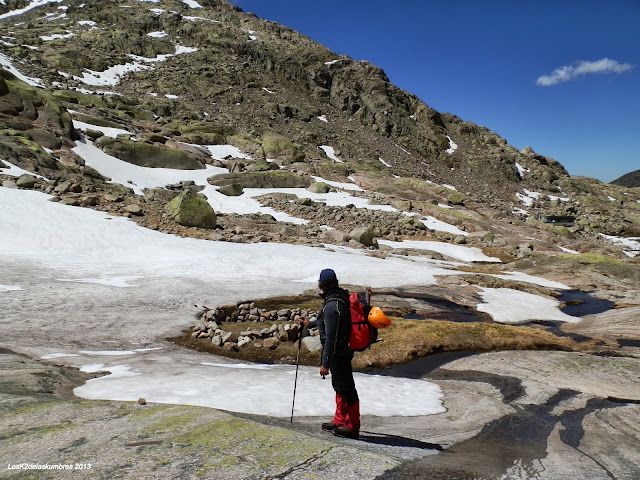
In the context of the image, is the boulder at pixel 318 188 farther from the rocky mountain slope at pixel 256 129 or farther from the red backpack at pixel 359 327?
Result: the red backpack at pixel 359 327

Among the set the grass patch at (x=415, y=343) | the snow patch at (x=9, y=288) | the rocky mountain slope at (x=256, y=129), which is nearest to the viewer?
the grass patch at (x=415, y=343)

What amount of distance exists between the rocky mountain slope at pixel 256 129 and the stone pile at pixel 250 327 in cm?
1499

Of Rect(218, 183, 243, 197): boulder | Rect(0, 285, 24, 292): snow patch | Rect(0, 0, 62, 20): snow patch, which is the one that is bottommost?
Rect(0, 285, 24, 292): snow patch

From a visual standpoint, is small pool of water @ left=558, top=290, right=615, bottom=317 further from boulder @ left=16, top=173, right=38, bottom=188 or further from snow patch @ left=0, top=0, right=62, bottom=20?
snow patch @ left=0, top=0, right=62, bottom=20

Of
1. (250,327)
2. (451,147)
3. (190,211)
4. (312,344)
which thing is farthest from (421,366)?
(451,147)

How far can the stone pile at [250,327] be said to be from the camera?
14484 mm

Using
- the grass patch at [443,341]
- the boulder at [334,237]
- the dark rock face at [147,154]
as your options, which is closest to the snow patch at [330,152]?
the dark rock face at [147,154]

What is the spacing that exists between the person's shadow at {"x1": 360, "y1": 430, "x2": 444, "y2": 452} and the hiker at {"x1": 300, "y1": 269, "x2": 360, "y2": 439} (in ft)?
0.88

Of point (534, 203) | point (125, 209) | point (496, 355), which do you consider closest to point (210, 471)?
point (496, 355)

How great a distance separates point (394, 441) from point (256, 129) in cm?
8280

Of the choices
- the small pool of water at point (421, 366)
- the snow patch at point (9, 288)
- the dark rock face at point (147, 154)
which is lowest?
the small pool of water at point (421, 366)

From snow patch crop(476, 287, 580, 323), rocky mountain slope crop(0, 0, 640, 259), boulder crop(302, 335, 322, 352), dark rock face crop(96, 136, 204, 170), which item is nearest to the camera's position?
boulder crop(302, 335, 322, 352)

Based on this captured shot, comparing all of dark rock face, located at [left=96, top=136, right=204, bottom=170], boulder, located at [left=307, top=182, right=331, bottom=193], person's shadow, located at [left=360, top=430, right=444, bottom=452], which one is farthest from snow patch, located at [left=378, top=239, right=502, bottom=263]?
person's shadow, located at [left=360, top=430, right=444, bottom=452]

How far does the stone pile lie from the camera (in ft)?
47.5
